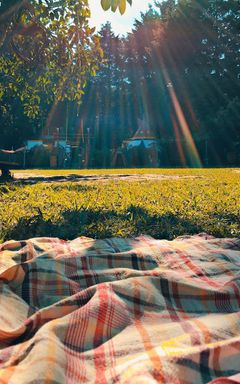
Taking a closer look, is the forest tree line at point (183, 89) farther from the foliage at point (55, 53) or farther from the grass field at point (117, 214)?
the grass field at point (117, 214)

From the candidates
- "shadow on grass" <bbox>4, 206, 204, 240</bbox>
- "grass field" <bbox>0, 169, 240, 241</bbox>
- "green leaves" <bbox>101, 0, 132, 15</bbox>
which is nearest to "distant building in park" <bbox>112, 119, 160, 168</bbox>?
"grass field" <bbox>0, 169, 240, 241</bbox>

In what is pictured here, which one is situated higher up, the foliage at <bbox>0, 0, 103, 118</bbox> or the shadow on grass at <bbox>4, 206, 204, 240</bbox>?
the foliage at <bbox>0, 0, 103, 118</bbox>

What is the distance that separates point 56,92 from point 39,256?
21.9 feet

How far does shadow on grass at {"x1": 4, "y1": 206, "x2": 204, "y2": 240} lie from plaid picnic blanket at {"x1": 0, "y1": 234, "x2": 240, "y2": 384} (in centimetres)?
63

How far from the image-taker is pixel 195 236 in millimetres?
3029

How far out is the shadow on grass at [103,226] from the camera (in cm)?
320

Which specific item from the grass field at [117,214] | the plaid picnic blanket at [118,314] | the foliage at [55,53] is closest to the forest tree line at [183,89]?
the foliage at [55,53]

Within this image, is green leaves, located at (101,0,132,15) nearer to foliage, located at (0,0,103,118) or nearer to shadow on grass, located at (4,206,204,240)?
shadow on grass, located at (4,206,204,240)

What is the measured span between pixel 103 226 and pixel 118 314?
74.4 inches

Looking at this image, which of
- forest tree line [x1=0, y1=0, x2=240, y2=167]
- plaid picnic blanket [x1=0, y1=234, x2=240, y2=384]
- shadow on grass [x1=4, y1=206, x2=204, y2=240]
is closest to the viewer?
plaid picnic blanket [x1=0, y1=234, x2=240, y2=384]

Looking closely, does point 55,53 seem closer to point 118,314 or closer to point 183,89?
point 118,314

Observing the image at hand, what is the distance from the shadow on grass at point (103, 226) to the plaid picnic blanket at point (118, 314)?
63 centimetres

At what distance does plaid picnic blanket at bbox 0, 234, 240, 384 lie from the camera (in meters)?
1.18

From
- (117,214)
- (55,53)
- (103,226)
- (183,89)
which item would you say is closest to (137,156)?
(183,89)
